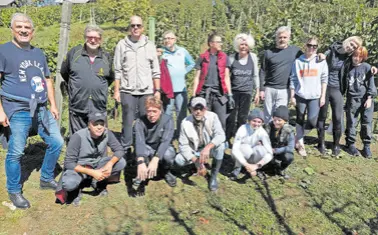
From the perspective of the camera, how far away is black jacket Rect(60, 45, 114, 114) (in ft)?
13.0

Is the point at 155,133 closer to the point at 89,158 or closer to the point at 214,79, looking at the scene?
the point at 89,158

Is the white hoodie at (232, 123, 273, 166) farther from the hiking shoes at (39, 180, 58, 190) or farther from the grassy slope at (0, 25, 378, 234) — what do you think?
the hiking shoes at (39, 180, 58, 190)

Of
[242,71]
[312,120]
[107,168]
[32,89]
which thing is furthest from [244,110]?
[32,89]

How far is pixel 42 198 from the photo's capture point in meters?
3.96

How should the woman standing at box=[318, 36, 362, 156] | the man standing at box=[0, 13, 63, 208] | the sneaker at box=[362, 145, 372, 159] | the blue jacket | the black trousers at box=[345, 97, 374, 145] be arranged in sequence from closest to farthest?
the man standing at box=[0, 13, 63, 208] → the blue jacket → the woman standing at box=[318, 36, 362, 156] → the black trousers at box=[345, 97, 374, 145] → the sneaker at box=[362, 145, 372, 159]

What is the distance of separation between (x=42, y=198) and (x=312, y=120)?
379cm

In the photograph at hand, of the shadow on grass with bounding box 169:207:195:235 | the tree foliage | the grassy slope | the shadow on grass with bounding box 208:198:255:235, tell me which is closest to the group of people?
the grassy slope

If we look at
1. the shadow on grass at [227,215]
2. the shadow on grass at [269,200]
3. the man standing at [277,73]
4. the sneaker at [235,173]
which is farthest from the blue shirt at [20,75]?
the man standing at [277,73]

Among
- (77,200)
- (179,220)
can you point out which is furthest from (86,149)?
(179,220)

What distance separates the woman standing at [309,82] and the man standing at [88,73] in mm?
2577

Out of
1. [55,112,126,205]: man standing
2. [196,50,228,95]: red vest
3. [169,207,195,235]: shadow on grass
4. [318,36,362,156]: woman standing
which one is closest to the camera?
[169,207,195,235]: shadow on grass

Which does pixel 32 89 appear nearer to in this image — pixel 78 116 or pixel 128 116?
pixel 78 116

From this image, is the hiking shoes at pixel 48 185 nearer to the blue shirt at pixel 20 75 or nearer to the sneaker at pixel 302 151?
the blue shirt at pixel 20 75

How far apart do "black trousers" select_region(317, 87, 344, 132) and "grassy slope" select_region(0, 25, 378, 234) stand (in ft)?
3.20
